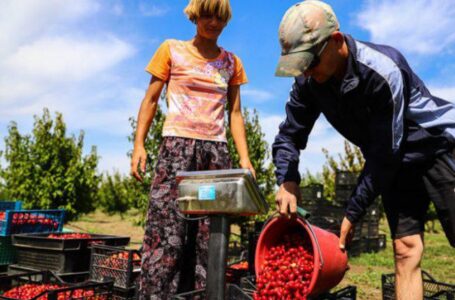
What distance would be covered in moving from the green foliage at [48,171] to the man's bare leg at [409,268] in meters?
10.6

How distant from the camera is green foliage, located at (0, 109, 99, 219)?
11.6 metres

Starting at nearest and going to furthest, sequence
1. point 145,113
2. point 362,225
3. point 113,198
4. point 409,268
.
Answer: point 409,268 < point 145,113 < point 362,225 < point 113,198

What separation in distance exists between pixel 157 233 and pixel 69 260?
174 cm

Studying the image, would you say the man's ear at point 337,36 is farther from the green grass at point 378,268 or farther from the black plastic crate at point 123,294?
the green grass at point 378,268

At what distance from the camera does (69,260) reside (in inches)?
160

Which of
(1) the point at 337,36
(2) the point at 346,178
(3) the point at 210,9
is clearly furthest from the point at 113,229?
(1) the point at 337,36

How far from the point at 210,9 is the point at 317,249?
1.61 meters

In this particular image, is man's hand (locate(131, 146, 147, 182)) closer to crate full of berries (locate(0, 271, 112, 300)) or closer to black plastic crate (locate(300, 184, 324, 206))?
crate full of berries (locate(0, 271, 112, 300))

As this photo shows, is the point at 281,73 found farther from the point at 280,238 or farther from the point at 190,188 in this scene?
the point at 280,238

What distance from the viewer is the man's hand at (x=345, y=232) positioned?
2225 millimetres

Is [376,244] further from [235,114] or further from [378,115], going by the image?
[378,115]

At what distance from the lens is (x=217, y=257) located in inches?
78.3

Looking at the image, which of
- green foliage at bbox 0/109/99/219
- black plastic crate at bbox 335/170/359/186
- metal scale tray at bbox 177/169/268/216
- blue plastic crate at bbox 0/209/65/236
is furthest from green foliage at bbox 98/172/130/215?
metal scale tray at bbox 177/169/268/216

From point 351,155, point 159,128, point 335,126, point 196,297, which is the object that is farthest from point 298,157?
point 351,155
